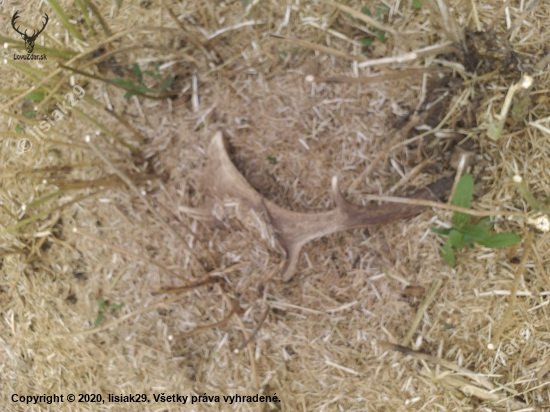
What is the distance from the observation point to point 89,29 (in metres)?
1.32

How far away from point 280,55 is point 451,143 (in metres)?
0.60

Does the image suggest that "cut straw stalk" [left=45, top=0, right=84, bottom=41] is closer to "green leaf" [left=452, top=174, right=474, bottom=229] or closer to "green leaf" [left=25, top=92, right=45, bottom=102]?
"green leaf" [left=25, top=92, right=45, bottom=102]

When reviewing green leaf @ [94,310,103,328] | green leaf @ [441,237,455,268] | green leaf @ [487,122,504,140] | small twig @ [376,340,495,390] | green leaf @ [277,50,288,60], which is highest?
green leaf @ [277,50,288,60]

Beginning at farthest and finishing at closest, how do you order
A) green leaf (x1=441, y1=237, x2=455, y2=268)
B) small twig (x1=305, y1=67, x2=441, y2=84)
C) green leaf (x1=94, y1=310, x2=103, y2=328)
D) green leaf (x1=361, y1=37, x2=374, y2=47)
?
1. green leaf (x1=94, y1=310, x2=103, y2=328)
2. green leaf (x1=361, y1=37, x2=374, y2=47)
3. green leaf (x1=441, y1=237, x2=455, y2=268)
4. small twig (x1=305, y1=67, x2=441, y2=84)

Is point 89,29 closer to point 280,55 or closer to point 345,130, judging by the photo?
point 280,55

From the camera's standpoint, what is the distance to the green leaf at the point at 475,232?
1.02 metres

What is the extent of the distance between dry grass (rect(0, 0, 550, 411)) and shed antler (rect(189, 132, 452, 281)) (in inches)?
2.0

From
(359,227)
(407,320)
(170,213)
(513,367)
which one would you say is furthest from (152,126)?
(513,367)

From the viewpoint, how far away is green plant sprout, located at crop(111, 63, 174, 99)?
48.0 inches

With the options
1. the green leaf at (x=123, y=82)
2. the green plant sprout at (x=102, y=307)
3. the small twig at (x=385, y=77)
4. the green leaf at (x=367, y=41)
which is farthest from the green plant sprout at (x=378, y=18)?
the green plant sprout at (x=102, y=307)

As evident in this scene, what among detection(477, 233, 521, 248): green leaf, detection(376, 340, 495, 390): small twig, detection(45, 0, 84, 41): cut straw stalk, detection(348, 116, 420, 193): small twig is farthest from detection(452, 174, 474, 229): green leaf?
detection(45, 0, 84, 41): cut straw stalk

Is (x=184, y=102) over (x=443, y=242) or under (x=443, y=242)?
over

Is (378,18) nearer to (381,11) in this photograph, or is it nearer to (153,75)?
(381,11)

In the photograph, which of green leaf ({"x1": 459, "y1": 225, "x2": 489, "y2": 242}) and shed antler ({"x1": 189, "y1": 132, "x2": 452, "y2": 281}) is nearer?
green leaf ({"x1": 459, "y1": 225, "x2": 489, "y2": 242})
